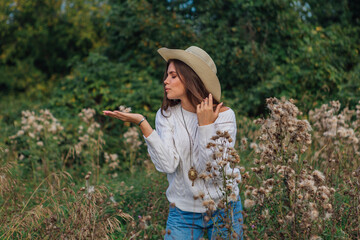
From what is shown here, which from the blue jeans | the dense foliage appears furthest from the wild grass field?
the dense foliage

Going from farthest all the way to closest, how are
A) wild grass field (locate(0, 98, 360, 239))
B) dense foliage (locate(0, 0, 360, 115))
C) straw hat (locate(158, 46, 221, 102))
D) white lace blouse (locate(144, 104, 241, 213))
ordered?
dense foliage (locate(0, 0, 360, 115))
straw hat (locate(158, 46, 221, 102))
white lace blouse (locate(144, 104, 241, 213))
wild grass field (locate(0, 98, 360, 239))

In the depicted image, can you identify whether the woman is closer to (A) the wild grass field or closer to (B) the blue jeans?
(B) the blue jeans

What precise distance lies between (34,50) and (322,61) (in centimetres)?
968

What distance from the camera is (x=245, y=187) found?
2.74 m

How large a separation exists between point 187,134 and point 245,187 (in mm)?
740

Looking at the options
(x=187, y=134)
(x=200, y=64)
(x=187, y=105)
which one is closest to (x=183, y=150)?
(x=187, y=134)

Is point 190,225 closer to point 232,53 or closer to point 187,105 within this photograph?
point 187,105

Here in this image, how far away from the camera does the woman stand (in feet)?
7.08

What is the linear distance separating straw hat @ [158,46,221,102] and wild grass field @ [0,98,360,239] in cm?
37

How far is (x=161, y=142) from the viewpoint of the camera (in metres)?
A: 2.18

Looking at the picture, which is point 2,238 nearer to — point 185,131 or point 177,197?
point 177,197

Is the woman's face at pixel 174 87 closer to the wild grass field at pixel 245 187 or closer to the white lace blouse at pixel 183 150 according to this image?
the white lace blouse at pixel 183 150

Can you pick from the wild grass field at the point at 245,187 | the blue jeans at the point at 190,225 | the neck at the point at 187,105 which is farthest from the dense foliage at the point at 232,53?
the blue jeans at the point at 190,225

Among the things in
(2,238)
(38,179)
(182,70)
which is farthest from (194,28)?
(2,238)
